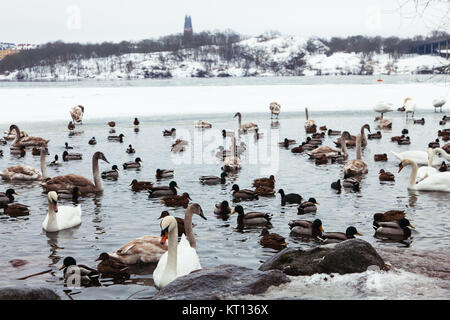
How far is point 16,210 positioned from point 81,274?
4.79m

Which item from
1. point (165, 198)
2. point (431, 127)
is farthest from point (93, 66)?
point (165, 198)

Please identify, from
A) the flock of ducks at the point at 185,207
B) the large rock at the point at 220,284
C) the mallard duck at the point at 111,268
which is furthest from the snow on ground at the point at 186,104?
the large rock at the point at 220,284

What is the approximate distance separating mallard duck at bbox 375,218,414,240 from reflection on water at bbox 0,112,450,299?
214mm

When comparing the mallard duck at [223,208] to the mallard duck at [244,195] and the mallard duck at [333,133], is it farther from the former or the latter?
the mallard duck at [333,133]

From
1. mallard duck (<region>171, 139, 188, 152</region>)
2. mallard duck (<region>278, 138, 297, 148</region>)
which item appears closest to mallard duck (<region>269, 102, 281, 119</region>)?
mallard duck (<region>278, 138, 297, 148</region>)

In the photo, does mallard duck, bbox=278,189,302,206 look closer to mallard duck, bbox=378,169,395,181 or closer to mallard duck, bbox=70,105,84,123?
mallard duck, bbox=378,169,395,181

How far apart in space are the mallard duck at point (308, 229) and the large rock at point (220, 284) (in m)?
3.36

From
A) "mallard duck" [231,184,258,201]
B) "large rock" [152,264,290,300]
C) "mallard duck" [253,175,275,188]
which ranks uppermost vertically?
"large rock" [152,264,290,300]

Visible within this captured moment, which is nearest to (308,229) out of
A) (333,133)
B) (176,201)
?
(176,201)

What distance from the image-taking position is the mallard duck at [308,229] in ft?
32.9

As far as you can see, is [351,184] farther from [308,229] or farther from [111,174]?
[111,174]

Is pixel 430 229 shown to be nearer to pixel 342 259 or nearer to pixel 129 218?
pixel 342 259

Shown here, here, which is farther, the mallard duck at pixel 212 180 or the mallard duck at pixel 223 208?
the mallard duck at pixel 212 180

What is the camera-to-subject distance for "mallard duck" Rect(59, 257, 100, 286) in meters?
7.81
